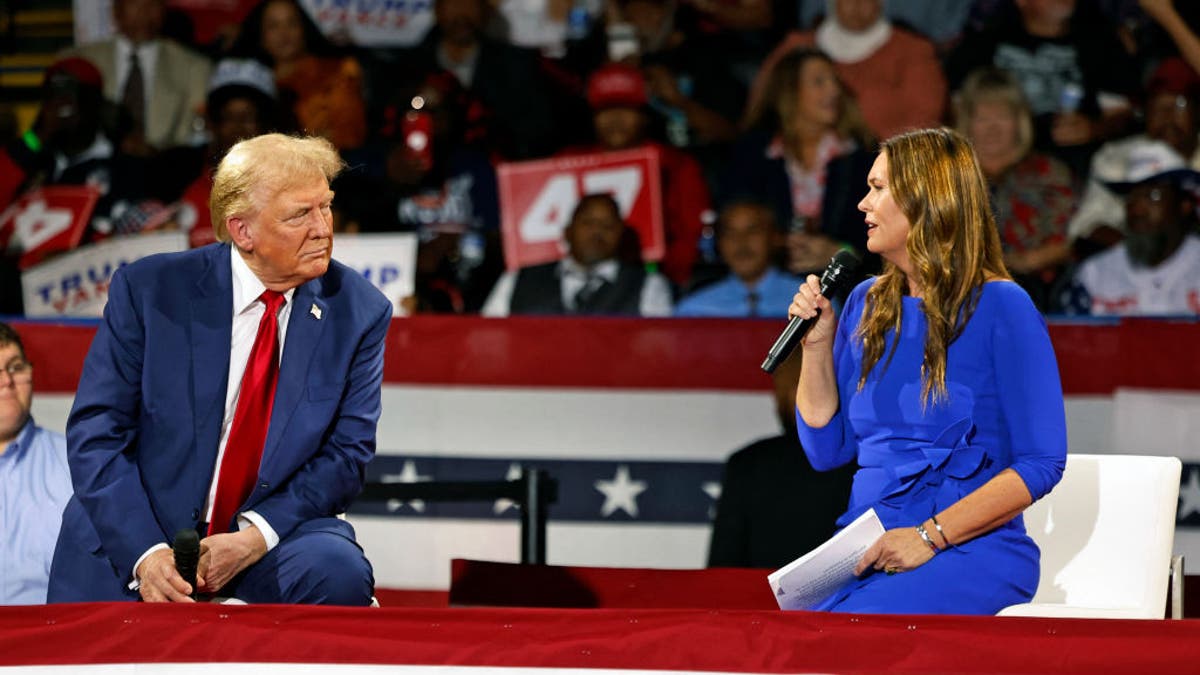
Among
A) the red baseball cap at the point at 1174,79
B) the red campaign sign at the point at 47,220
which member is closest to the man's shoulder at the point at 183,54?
the red campaign sign at the point at 47,220

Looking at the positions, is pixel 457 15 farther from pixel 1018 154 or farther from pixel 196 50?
pixel 1018 154

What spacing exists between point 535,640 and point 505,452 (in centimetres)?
222

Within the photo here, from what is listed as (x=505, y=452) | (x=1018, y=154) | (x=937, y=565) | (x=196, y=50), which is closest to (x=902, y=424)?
(x=937, y=565)

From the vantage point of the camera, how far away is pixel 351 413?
2578 mm

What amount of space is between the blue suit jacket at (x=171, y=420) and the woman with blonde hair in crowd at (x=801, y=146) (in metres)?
3.01

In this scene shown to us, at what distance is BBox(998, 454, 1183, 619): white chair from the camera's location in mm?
2611

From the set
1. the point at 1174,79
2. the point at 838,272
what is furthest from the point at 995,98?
the point at 838,272

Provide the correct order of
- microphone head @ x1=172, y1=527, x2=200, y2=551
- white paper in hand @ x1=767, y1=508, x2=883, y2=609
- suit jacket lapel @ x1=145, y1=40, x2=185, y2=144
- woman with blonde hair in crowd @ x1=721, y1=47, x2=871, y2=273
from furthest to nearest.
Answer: suit jacket lapel @ x1=145, y1=40, x2=185, y2=144 → woman with blonde hair in crowd @ x1=721, y1=47, x2=871, y2=273 → white paper in hand @ x1=767, y1=508, x2=883, y2=609 → microphone head @ x1=172, y1=527, x2=200, y2=551

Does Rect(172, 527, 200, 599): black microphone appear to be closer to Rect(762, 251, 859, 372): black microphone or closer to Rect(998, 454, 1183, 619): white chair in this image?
Rect(762, 251, 859, 372): black microphone

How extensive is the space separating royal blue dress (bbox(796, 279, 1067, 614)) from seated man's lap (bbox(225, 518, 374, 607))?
75cm

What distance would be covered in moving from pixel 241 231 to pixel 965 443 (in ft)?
3.91

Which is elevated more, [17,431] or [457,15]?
[457,15]

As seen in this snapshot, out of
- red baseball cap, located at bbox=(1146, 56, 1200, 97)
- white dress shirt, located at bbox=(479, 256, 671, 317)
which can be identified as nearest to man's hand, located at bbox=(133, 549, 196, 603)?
white dress shirt, located at bbox=(479, 256, 671, 317)

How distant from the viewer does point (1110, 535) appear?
8.75 feet
